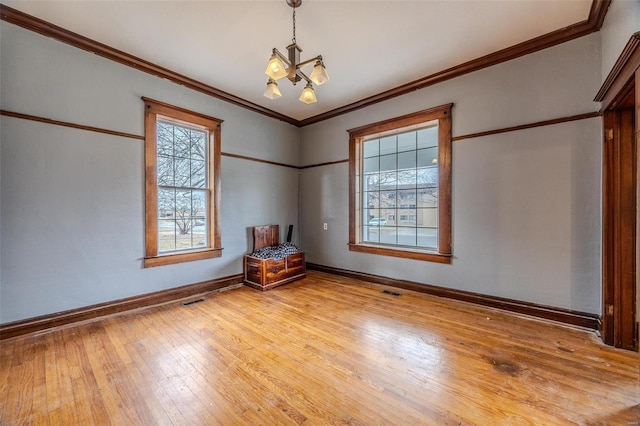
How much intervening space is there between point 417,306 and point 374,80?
122 inches

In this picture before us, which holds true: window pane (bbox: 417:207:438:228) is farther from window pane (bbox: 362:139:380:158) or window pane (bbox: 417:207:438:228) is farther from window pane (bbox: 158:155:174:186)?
window pane (bbox: 158:155:174:186)

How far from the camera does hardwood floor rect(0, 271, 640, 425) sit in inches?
59.7

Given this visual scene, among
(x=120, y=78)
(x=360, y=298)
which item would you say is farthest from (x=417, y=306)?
(x=120, y=78)

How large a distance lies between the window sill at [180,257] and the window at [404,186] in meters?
2.24

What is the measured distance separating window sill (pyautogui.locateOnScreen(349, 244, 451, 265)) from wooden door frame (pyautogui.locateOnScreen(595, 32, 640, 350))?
1443 mm

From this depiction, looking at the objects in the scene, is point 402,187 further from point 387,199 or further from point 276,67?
point 276,67

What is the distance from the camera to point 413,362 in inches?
79.7

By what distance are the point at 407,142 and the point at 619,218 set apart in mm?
2409

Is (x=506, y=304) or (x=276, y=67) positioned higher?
(x=276, y=67)

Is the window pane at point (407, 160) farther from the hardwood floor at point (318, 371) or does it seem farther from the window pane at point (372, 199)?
the hardwood floor at point (318, 371)

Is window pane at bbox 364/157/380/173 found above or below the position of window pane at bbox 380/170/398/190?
above

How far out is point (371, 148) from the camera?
4371 millimetres

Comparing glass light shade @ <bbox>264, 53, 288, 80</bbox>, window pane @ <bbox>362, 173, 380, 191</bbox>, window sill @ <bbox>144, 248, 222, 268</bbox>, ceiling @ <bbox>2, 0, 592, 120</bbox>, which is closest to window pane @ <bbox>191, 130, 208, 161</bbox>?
ceiling @ <bbox>2, 0, 592, 120</bbox>

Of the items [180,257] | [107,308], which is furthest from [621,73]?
[107,308]
